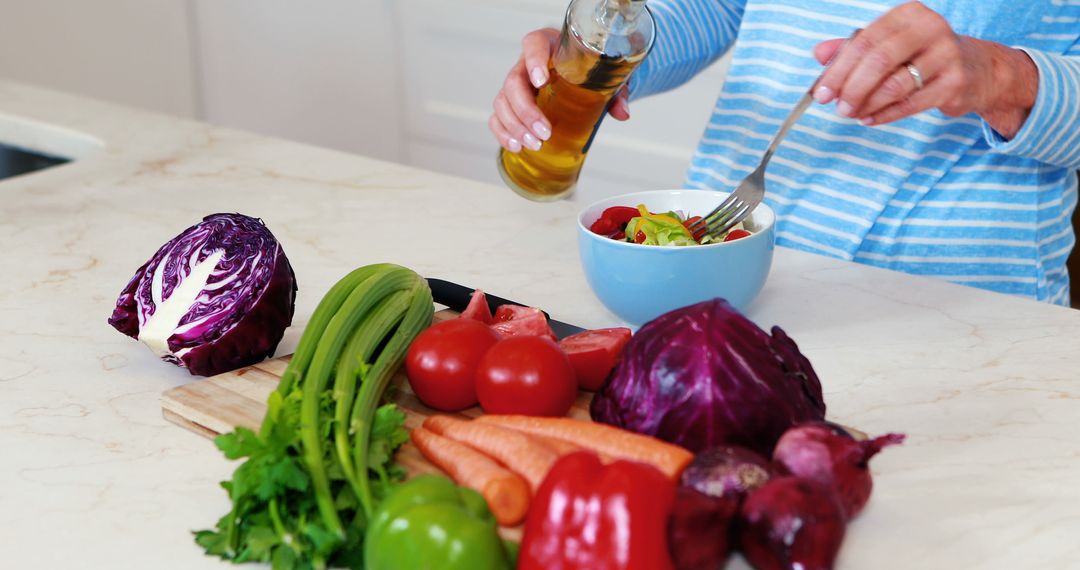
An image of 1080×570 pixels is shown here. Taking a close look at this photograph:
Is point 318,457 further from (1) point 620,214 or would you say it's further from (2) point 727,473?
(1) point 620,214

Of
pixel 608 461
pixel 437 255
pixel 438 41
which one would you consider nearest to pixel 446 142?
pixel 438 41

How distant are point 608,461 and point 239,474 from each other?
269 mm

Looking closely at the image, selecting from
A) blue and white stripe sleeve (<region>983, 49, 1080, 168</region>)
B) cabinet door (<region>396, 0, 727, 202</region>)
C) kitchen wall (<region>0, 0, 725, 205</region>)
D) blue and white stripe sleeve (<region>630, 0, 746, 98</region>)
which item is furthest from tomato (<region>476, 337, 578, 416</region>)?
kitchen wall (<region>0, 0, 725, 205</region>)

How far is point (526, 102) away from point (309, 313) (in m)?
0.35

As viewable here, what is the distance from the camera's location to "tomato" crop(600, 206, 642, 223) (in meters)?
1.22

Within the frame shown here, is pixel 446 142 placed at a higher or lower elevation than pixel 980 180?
lower

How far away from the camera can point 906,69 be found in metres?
1.14

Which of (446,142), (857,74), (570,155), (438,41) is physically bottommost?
(446,142)

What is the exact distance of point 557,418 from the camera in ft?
3.03

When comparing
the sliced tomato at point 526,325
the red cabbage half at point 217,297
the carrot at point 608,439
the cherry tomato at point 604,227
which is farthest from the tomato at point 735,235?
the red cabbage half at point 217,297

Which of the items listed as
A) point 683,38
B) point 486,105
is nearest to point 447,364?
point 683,38

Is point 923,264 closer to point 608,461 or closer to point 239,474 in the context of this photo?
point 608,461

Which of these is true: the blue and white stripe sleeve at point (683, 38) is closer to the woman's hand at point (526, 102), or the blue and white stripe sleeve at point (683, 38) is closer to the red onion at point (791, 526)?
the woman's hand at point (526, 102)

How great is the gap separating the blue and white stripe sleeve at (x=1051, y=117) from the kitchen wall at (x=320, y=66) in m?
1.91
